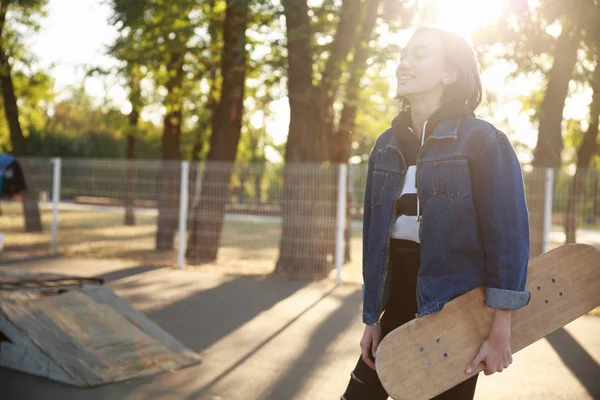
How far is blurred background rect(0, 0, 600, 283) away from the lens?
11.6 meters

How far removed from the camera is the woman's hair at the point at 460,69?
8.33 feet

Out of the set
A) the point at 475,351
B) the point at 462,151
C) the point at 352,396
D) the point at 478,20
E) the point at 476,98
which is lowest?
the point at 352,396

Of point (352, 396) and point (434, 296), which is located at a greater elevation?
point (434, 296)

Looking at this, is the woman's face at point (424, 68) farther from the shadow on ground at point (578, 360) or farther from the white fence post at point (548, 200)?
the white fence post at point (548, 200)

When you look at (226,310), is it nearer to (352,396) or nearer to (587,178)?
(587,178)

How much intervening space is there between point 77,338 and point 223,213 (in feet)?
25.5

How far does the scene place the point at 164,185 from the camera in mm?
13734

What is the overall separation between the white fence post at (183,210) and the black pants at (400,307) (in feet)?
35.1

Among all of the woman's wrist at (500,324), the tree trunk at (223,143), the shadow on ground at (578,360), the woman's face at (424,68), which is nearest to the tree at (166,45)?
the tree trunk at (223,143)

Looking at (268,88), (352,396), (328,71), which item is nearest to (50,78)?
(268,88)

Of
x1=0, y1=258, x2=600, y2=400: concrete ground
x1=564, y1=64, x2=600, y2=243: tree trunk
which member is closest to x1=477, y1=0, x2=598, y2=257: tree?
x1=564, y1=64, x2=600, y2=243: tree trunk

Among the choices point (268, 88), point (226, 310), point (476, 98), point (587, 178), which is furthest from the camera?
point (268, 88)

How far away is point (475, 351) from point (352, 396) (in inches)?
24.1

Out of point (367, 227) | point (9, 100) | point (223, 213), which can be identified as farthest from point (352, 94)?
point (9, 100)
